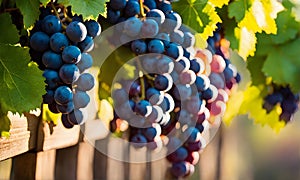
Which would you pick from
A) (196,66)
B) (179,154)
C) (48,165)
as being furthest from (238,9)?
(48,165)

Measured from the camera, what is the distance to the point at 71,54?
35.4 inches

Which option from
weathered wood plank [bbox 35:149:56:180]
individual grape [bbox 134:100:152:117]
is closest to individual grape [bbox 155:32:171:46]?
individual grape [bbox 134:100:152:117]

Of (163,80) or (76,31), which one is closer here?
(76,31)

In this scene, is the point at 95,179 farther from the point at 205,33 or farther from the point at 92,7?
the point at 92,7

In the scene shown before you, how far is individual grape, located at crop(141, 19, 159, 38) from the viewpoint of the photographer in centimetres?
99

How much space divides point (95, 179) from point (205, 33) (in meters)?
1.11

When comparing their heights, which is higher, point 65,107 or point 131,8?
point 131,8

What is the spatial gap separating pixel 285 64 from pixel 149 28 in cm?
51

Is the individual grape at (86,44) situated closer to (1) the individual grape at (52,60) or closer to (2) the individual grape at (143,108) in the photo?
(1) the individual grape at (52,60)

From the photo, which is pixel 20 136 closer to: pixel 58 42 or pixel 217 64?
pixel 58 42

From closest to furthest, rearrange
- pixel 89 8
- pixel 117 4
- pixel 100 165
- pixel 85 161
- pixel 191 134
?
pixel 89 8, pixel 117 4, pixel 191 134, pixel 85 161, pixel 100 165

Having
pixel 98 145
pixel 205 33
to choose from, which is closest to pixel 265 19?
pixel 205 33

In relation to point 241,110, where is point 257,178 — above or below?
below

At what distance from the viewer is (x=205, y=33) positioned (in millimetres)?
1069
